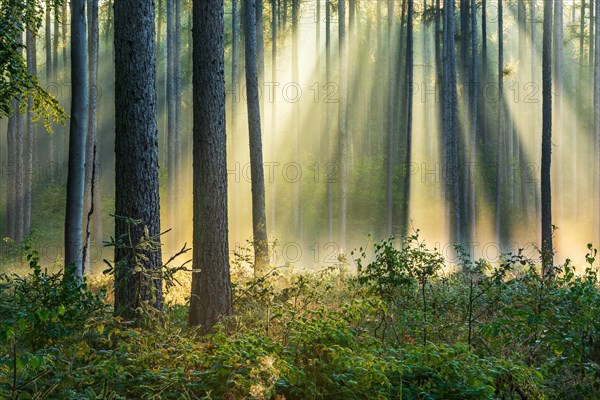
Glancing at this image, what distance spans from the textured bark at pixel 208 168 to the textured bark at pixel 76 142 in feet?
10.7

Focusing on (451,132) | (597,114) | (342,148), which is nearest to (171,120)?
(342,148)

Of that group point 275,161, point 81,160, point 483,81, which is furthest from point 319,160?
point 81,160

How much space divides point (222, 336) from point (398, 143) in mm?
35106

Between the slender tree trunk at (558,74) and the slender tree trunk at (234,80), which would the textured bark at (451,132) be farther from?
the slender tree trunk at (234,80)

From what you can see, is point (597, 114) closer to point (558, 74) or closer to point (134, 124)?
point (558, 74)

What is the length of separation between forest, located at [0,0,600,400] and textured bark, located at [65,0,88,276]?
0.04 meters

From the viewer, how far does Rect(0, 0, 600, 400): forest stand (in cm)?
448

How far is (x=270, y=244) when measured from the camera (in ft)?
47.3

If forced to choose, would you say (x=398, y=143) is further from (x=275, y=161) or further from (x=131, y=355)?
(x=131, y=355)

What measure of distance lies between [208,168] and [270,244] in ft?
20.1

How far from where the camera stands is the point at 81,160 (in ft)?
35.6

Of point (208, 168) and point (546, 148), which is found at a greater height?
point (546, 148)

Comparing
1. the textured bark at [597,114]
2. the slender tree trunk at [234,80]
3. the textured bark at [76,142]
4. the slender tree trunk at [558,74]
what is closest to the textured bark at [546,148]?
the textured bark at [597,114]

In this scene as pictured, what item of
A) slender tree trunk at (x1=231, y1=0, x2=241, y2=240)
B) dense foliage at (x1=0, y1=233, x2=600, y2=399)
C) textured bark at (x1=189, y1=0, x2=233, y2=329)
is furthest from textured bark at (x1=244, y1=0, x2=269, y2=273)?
slender tree trunk at (x1=231, y1=0, x2=241, y2=240)
